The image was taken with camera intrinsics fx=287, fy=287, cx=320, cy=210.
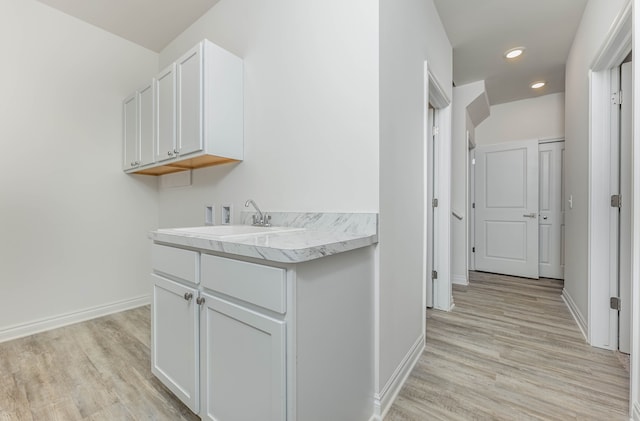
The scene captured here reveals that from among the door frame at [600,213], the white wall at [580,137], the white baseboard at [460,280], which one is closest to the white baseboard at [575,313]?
the white wall at [580,137]

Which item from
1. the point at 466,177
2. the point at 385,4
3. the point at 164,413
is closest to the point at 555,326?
the point at 466,177

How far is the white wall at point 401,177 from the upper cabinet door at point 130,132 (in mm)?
2257

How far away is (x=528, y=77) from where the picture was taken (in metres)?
3.37

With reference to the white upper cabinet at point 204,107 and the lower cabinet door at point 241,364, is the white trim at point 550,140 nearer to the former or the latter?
the white upper cabinet at point 204,107

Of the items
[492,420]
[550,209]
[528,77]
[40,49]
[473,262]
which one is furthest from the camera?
[473,262]

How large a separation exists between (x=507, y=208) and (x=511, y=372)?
295 cm

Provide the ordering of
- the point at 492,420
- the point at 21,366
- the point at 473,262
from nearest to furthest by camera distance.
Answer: the point at 492,420 < the point at 21,366 < the point at 473,262

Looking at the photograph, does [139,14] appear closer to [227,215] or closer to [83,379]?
[227,215]

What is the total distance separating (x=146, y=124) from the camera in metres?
2.43

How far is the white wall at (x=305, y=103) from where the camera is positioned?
1384 millimetres

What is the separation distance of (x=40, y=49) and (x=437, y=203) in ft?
11.6

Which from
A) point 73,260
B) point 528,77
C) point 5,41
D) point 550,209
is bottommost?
point 73,260

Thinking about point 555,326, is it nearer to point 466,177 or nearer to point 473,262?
point 466,177

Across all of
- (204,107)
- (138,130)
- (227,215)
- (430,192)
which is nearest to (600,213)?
(430,192)
